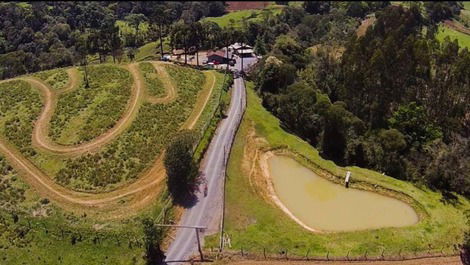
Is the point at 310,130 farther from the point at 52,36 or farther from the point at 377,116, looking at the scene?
the point at 52,36

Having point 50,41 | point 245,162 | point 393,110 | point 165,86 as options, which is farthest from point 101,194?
point 50,41

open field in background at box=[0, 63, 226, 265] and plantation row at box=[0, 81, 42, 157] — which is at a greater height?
plantation row at box=[0, 81, 42, 157]

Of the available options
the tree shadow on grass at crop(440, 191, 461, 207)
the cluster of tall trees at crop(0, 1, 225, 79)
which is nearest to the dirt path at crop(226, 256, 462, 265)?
the tree shadow on grass at crop(440, 191, 461, 207)

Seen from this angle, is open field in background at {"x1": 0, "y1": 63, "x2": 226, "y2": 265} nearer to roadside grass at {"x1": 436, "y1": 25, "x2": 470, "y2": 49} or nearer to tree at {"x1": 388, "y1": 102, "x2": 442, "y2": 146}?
tree at {"x1": 388, "y1": 102, "x2": 442, "y2": 146}

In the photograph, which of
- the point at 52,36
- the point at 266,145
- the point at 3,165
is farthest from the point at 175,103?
the point at 52,36

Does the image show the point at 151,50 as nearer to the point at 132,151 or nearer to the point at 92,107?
the point at 92,107

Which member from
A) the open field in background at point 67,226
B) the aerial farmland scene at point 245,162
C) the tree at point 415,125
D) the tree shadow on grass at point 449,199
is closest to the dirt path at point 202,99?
the aerial farmland scene at point 245,162
